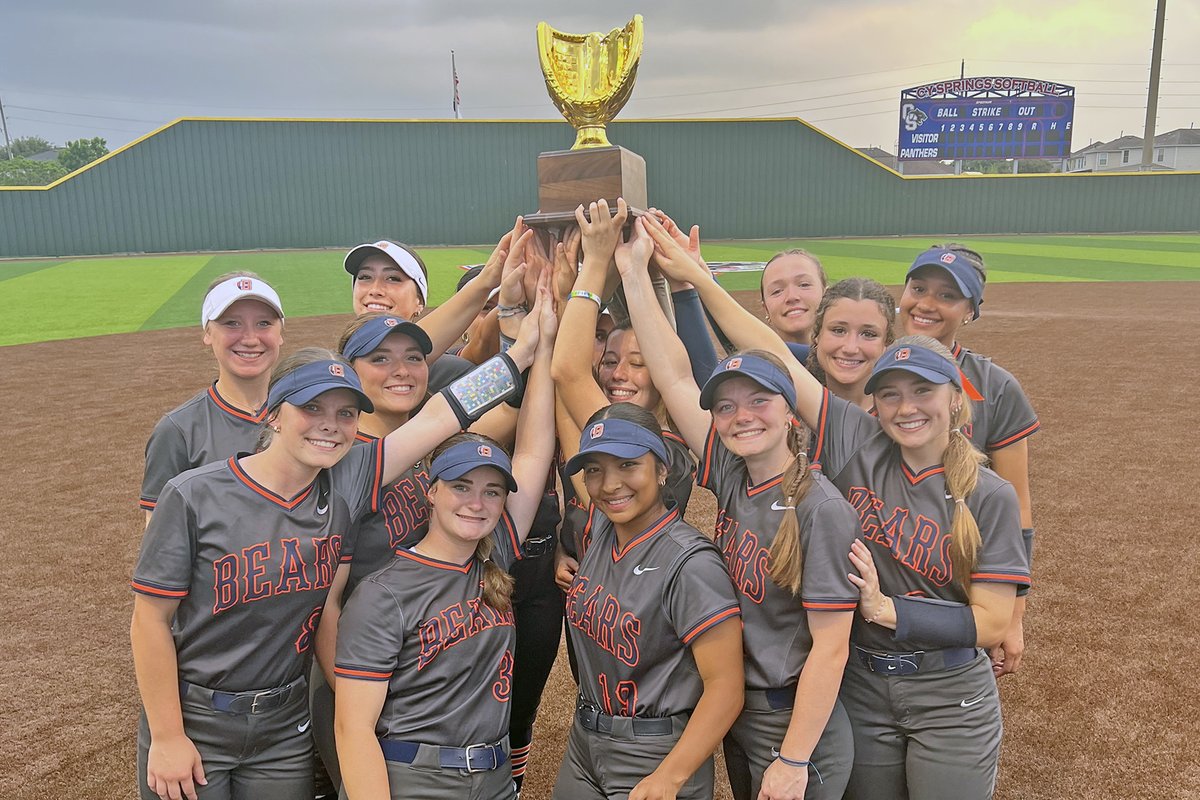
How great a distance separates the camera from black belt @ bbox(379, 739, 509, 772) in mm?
2424

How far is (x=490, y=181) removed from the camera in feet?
111

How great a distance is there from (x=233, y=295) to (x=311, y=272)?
2337cm

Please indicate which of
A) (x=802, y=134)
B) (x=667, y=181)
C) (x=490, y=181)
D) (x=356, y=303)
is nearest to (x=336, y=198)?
(x=490, y=181)

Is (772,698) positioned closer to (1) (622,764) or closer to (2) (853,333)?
(1) (622,764)

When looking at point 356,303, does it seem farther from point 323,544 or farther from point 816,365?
point 816,365

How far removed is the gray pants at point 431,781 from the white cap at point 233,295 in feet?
5.00

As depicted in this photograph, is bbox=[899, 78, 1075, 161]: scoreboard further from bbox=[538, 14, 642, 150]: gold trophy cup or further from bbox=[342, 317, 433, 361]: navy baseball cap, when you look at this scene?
bbox=[342, 317, 433, 361]: navy baseball cap

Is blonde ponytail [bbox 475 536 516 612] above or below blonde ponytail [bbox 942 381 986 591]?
below

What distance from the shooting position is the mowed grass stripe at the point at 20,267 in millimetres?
24859

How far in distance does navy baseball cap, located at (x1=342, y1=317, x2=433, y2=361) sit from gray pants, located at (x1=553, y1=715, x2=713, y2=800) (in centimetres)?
135

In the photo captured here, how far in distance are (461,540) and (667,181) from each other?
33.8 metres

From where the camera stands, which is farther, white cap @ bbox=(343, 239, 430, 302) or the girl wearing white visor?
white cap @ bbox=(343, 239, 430, 302)

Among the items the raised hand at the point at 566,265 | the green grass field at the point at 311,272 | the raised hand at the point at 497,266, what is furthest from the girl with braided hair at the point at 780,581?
the green grass field at the point at 311,272

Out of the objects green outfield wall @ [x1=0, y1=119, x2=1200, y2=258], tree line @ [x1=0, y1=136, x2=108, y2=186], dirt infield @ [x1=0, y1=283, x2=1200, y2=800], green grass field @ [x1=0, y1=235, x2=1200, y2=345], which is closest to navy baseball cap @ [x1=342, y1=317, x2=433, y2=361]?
dirt infield @ [x1=0, y1=283, x2=1200, y2=800]
